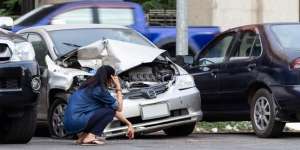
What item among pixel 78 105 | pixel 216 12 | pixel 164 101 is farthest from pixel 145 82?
pixel 216 12

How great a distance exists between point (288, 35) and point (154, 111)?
1980 mm

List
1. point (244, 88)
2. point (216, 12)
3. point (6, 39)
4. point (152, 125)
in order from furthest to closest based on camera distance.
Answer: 1. point (216, 12)
2. point (244, 88)
3. point (152, 125)
4. point (6, 39)

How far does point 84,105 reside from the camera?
10.3 meters

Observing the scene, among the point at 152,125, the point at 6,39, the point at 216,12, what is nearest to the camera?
the point at 6,39

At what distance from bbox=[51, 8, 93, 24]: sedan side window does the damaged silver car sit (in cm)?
354

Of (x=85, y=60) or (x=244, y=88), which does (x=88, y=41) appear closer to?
(x=85, y=60)

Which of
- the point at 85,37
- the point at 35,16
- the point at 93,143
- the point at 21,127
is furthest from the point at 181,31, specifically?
the point at 21,127

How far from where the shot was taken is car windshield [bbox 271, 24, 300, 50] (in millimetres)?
11094

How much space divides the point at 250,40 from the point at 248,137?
1.24 m

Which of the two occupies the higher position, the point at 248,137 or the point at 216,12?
the point at 216,12

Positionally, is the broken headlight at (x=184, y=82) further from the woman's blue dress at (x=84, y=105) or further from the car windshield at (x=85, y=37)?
the woman's blue dress at (x=84, y=105)

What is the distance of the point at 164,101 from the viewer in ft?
35.7

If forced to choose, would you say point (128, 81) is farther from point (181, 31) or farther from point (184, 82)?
point (181, 31)

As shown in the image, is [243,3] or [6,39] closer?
[6,39]
